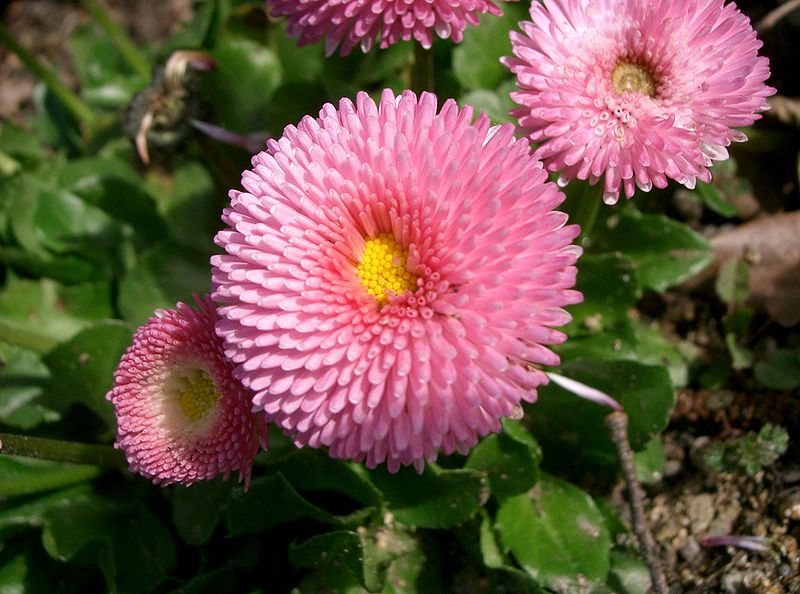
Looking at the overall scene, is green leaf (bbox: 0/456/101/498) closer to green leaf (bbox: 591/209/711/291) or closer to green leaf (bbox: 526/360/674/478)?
green leaf (bbox: 526/360/674/478)

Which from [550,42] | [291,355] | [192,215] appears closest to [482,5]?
[550,42]

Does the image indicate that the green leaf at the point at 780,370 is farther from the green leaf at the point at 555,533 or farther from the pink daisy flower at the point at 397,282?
the pink daisy flower at the point at 397,282

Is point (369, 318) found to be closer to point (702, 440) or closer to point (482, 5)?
point (482, 5)

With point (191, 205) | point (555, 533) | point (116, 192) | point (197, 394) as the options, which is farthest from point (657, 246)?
point (116, 192)

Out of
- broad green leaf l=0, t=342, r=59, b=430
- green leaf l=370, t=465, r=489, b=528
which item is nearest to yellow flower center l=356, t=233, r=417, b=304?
green leaf l=370, t=465, r=489, b=528

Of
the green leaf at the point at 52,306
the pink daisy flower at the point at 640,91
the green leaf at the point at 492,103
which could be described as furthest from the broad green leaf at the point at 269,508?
the green leaf at the point at 492,103
